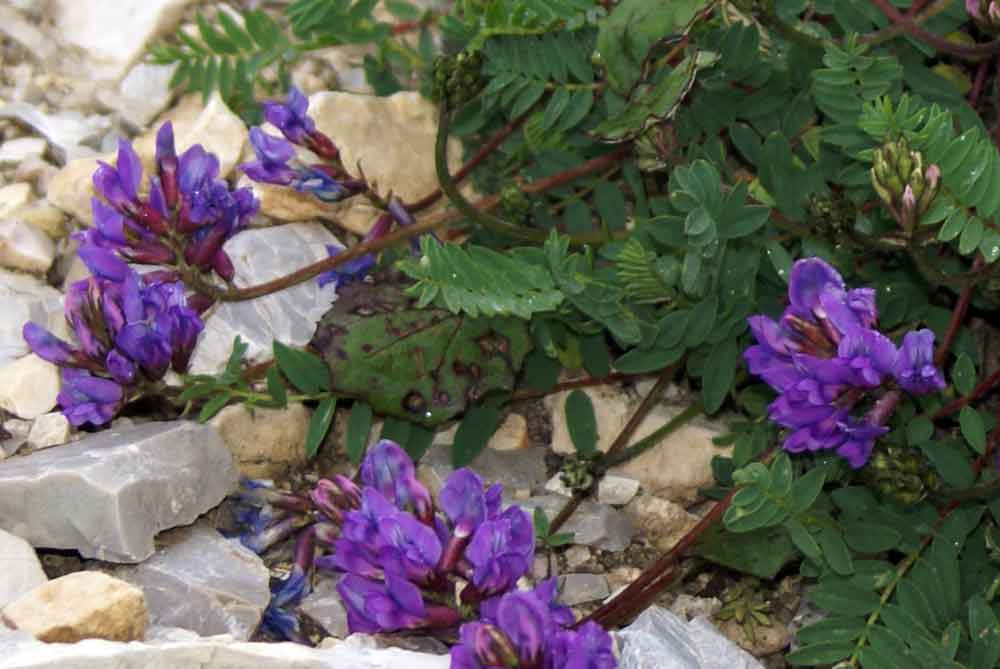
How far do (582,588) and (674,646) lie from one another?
46 centimetres

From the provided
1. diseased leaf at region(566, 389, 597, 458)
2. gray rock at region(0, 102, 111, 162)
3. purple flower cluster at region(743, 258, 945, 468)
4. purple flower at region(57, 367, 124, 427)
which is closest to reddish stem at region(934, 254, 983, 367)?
purple flower cluster at region(743, 258, 945, 468)

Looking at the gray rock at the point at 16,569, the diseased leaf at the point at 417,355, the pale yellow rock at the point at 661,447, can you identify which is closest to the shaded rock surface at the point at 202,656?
the gray rock at the point at 16,569

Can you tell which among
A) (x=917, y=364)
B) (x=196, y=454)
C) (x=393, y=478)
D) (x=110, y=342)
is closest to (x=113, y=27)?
(x=110, y=342)

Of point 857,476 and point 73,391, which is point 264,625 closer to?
point 73,391

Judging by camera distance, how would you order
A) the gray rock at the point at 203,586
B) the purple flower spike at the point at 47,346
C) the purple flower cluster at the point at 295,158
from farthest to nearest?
1. the purple flower cluster at the point at 295,158
2. the purple flower spike at the point at 47,346
3. the gray rock at the point at 203,586

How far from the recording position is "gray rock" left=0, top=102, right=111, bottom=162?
3922 millimetres

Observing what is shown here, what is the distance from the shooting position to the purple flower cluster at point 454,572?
95.3 inches

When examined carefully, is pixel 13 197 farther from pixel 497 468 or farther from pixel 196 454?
pixel 497 468

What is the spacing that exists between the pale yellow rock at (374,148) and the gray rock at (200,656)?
145 centimetres

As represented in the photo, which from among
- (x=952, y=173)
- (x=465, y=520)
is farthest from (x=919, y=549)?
(x=465, y=520)

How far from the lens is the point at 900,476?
9.40 feet

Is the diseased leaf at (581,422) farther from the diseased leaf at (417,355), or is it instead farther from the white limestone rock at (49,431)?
the white limestone rock at (49,431)

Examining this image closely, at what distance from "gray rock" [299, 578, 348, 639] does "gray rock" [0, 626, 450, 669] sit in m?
0.43

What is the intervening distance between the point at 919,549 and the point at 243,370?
146 cm
